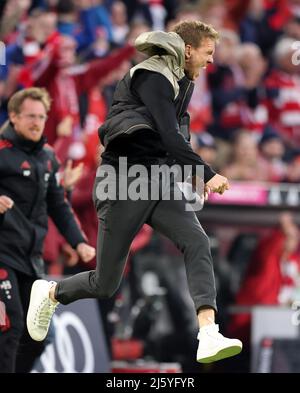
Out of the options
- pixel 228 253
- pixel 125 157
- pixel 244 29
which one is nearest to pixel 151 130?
pixel 125 157

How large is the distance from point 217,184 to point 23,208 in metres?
1.81

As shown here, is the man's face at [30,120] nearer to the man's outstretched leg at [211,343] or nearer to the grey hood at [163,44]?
the grey hood at [163,44]

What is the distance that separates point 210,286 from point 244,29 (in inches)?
387

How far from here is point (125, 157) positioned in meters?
6.62

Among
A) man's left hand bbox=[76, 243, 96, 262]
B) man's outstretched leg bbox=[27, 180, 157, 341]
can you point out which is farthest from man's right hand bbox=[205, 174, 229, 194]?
man's left hand bbox=[76, 243, 96, 262]

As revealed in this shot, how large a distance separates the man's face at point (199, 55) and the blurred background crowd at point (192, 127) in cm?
187

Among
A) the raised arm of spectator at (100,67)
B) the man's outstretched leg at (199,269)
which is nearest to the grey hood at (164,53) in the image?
the man's outstretched leg at (199,269)

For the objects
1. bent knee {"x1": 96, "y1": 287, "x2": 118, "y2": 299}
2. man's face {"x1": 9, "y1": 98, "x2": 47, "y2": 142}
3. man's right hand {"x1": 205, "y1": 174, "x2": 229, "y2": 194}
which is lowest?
bent knee {"x1": 96, "y1": 287, "x2": 118, "y2": 299}

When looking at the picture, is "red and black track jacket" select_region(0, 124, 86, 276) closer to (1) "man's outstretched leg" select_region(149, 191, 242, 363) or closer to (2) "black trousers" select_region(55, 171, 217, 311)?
(2) "black trousers" select_region(55, 171, 217, 311)

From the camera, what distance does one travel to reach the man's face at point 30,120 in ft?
25.2

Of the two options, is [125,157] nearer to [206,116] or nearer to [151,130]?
[151,130]

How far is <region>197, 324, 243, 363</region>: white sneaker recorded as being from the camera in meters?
6.20

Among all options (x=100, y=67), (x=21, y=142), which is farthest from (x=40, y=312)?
(x=100, y=67)

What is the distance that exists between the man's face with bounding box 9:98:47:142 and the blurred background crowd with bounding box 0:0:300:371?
2.28 feet
